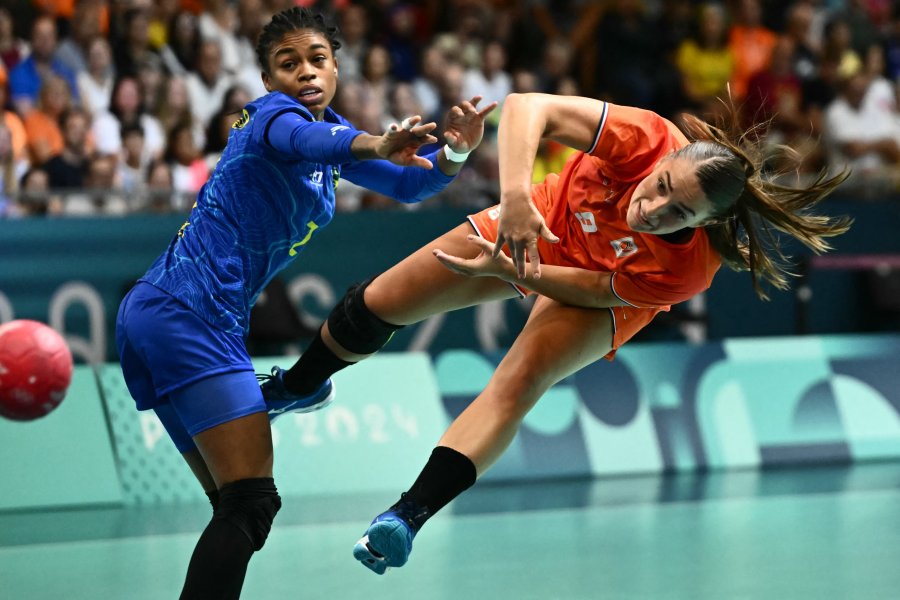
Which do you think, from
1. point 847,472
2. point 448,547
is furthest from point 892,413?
point 448,547

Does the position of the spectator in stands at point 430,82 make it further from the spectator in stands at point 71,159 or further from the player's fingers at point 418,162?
the player's fingers at point 418,162

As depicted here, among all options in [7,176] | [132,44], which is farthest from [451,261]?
[132,44]

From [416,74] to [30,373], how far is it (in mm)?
5874

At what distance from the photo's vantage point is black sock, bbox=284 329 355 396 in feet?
14.0

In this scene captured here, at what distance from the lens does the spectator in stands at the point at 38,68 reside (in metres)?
8.36

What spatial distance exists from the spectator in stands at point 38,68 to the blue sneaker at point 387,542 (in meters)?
5.53

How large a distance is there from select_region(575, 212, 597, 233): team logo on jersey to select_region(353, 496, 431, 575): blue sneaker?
1060 mm

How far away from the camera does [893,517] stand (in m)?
6.17

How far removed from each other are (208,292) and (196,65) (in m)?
5.77

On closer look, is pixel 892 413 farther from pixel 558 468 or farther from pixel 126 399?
pixel 126 399

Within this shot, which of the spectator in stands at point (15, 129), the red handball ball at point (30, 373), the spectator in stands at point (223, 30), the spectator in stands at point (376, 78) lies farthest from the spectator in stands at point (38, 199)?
the red handball ball at point (30, 373)

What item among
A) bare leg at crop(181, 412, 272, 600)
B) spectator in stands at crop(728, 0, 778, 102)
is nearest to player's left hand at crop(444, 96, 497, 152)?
bare leg at crop(181, 412, 272, 600)

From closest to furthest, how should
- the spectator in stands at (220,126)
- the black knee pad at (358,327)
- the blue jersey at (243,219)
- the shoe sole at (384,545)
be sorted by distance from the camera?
the blue jersey at (243,219) < the shoe sole at (384,545) < the black knee pad at (358,327) < the spectator in stands at (220,126)

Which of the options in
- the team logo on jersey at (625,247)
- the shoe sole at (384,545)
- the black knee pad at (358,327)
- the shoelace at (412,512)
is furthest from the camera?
the black knee pad at (358,327)
